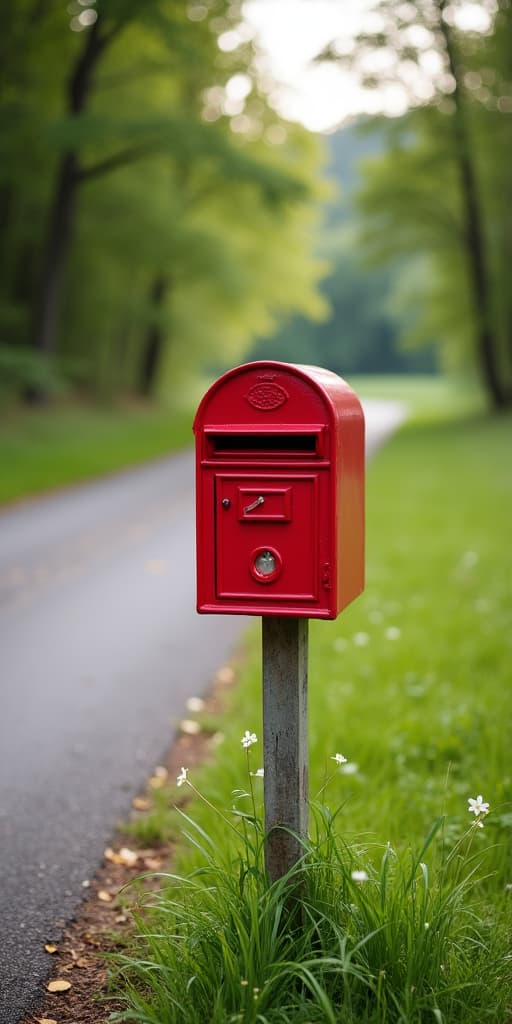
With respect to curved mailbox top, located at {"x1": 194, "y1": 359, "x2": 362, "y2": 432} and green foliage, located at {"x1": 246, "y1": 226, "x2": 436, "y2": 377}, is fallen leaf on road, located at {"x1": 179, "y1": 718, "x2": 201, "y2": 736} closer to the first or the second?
curved mailbox top, located at {"x1": 194, "y1": 359, "x2": 362, "y2": 432}

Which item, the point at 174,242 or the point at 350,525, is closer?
the point at 350,525

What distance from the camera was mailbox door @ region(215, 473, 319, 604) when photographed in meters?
2.46

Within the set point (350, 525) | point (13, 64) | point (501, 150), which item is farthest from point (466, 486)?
point (501, 150)

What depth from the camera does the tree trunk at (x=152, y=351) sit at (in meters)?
28.5

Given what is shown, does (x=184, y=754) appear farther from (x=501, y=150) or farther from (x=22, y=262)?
(x=501, y=150)

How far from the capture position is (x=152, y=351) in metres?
30.2

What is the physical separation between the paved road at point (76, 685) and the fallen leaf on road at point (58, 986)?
0.13 feet

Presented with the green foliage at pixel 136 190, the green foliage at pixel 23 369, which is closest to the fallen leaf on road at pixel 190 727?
the green foliage at pixel 23 369

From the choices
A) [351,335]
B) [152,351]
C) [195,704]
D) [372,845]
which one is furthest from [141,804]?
[351,335]

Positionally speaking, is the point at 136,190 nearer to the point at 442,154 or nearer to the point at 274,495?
the point at 442,154

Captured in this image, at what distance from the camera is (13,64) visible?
18.9m

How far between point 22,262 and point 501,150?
A: 41.1ft

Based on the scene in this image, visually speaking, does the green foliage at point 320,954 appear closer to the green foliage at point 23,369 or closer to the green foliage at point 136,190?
the green foliage at point 23,369

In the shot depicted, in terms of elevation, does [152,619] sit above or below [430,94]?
below
